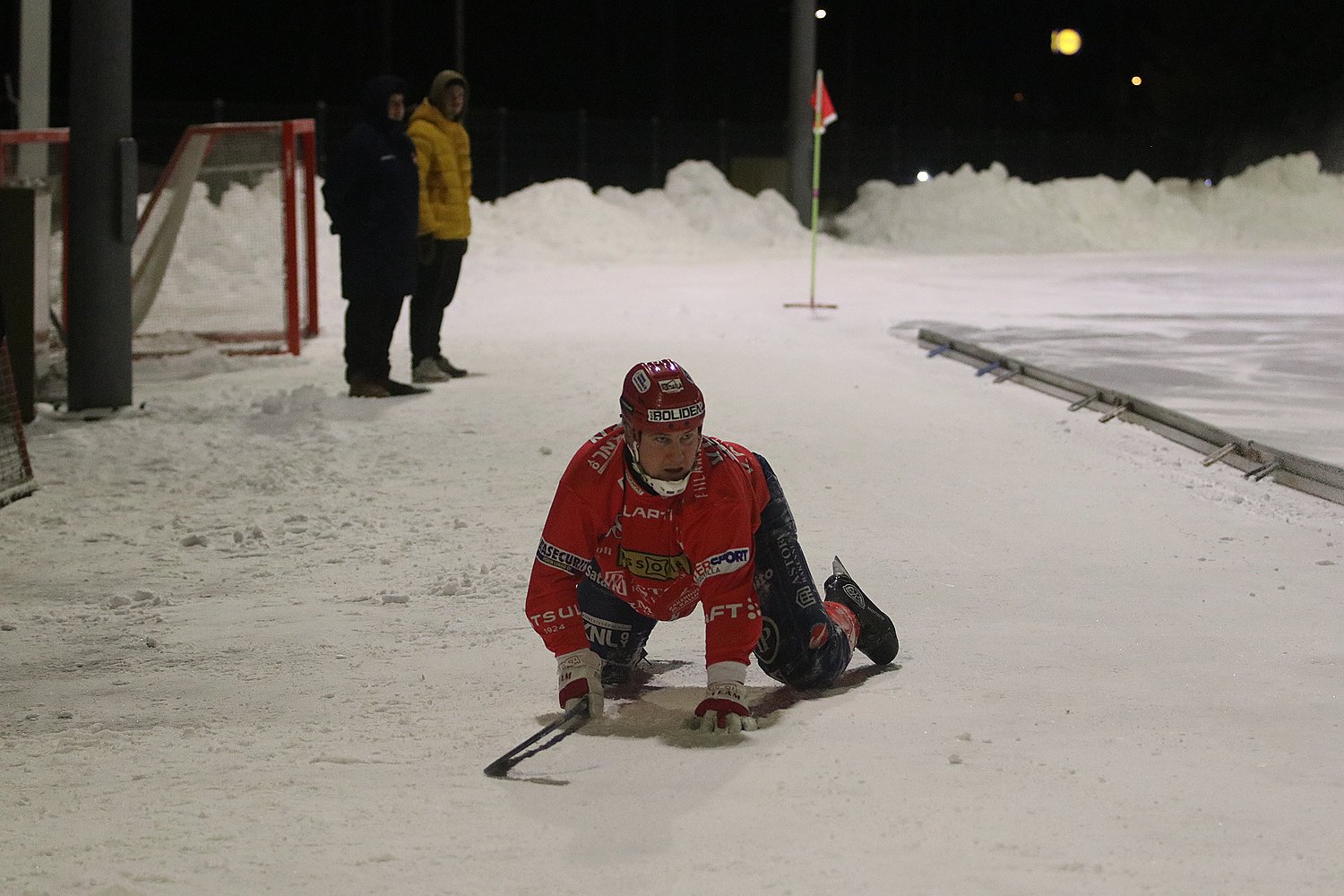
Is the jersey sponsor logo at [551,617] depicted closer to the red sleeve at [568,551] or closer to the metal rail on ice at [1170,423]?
the red sleeve at [568,551]

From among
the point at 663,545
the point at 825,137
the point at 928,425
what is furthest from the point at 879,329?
the point at 825,137

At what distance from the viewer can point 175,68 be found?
132 ft

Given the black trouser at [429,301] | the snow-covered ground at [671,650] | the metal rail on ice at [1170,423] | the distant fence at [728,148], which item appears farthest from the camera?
the distant fence at [728,148]

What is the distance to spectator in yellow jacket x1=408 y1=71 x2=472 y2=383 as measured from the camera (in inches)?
461

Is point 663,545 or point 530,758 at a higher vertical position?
point 663,545

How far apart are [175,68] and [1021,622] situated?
3833 centimetres

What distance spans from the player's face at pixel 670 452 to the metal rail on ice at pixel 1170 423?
4.68 m

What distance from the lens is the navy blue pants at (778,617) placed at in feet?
15.9

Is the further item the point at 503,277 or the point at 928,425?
the point at 503,277

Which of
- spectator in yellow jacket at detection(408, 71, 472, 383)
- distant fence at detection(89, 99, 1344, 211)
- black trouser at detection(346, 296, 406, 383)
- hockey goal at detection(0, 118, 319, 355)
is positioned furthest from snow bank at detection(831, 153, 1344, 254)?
black trouser at detection(346, 296, 406, 383)

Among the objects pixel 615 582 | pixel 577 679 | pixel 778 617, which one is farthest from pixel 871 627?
pixel 577 679

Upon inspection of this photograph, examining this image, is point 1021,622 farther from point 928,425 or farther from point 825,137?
point 825,137

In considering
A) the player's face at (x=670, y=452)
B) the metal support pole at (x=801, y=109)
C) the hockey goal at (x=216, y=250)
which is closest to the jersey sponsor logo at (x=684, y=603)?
the player's face at (x=670, y=452)

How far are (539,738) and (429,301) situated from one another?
25.9 ft
